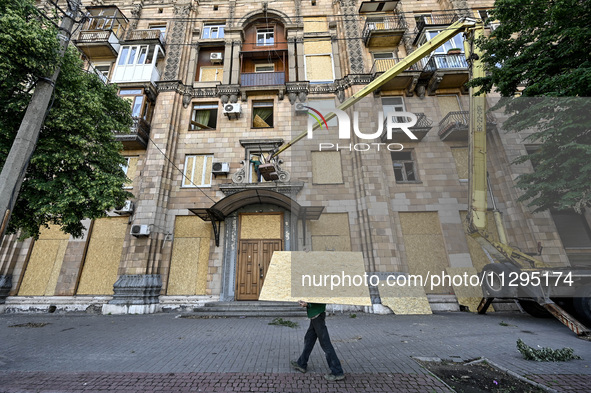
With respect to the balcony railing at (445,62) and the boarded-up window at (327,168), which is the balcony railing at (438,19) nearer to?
the balcony railing at (445,62)

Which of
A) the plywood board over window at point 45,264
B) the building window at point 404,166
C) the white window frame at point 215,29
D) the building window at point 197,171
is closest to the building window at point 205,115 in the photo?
the building window at point 197,171

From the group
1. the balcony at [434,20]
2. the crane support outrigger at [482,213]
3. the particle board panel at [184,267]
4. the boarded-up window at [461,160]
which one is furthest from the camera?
the balcony at [434,20]

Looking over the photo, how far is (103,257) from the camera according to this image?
1233 cm

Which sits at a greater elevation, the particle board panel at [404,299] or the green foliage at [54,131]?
the green foliage at [54,131]

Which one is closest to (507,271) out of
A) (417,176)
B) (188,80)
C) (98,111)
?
(417,176)

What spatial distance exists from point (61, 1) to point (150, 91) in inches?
460

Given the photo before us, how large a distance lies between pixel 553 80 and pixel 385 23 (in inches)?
485

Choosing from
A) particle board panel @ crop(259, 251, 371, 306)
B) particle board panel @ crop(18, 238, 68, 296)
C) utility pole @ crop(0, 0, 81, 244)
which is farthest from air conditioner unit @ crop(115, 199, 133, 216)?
particle board panel @ crop(259, 251, 371, 306)

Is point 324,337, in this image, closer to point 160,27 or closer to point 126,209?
point 126,209

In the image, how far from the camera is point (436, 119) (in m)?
14.0

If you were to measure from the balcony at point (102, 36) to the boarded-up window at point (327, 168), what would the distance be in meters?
14.9

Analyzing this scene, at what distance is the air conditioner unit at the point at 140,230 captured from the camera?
11.6 m

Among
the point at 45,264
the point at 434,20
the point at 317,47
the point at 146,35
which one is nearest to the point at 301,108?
the point at 317,47

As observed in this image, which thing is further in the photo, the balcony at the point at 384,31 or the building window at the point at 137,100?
the balcony at the point at 384,31
